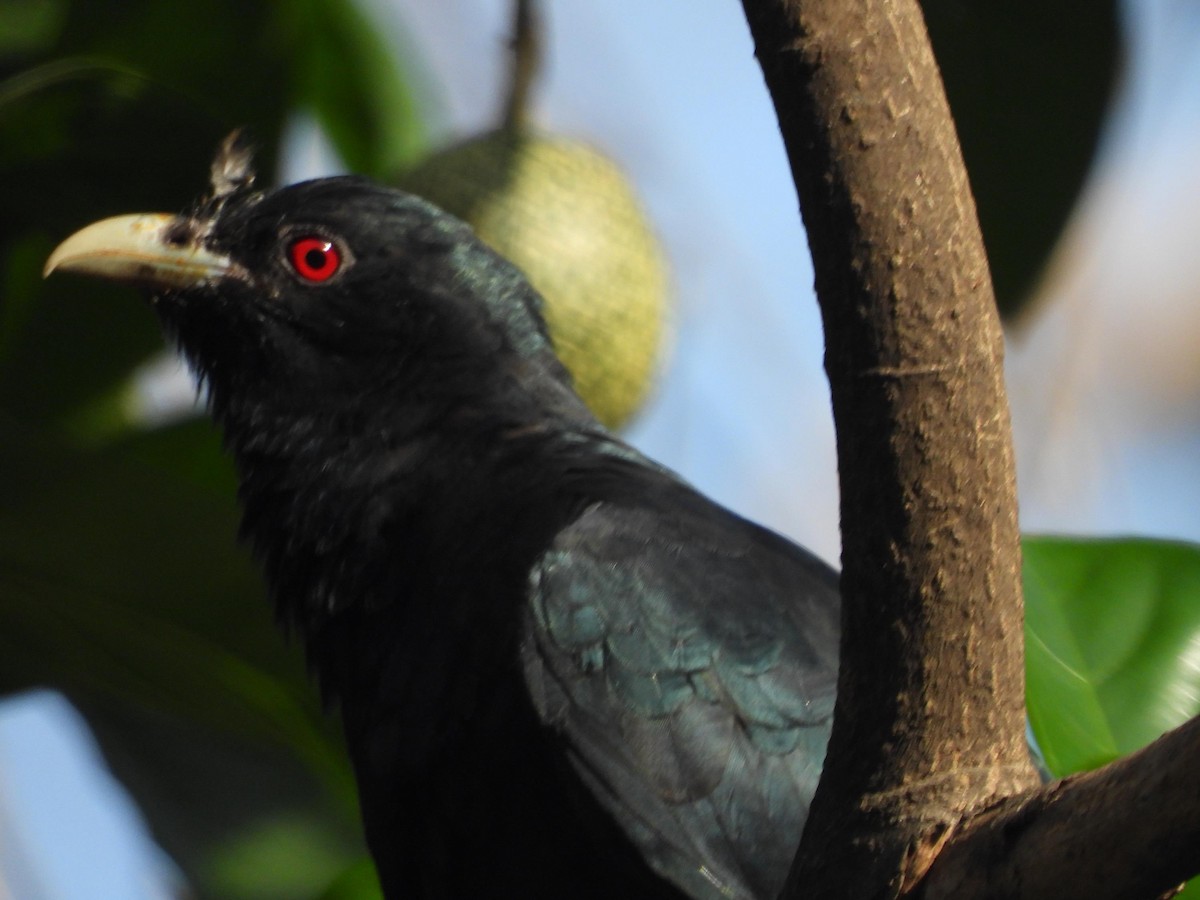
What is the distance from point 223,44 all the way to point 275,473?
1.58m

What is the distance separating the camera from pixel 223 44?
14.7 feet

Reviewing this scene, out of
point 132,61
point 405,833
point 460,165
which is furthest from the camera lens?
point 132,61

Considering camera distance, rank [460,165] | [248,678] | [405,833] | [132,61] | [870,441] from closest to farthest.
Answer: [870,441] → [405,833] → [248,678] → [460,165] → [132,61]

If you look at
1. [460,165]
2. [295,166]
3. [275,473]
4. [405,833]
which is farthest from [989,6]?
[405,833]

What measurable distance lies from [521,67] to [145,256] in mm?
1348

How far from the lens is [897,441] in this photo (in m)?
1.88

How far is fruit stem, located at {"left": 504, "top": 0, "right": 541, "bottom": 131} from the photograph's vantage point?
14.2 feet

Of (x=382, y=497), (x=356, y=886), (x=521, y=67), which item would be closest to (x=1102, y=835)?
(x=382, y=497)

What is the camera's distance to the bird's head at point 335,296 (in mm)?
3451

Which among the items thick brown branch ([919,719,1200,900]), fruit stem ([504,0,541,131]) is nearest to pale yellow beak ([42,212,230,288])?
fruit stem ([504,0,541,131])

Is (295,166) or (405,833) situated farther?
(295,166)

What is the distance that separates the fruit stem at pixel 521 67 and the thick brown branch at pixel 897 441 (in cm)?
249

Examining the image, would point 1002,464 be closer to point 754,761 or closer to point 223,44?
point 754,761

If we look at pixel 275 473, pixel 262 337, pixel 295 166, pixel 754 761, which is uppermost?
pixel 295 166
